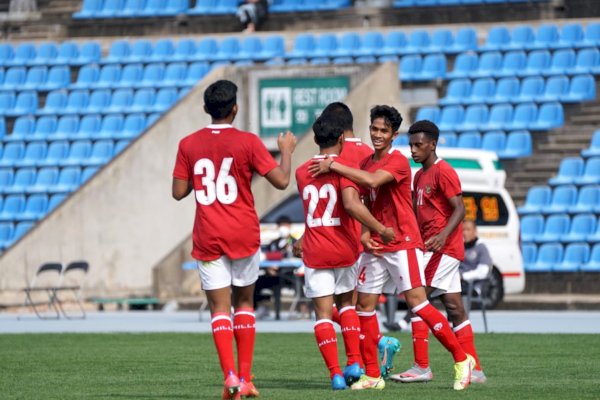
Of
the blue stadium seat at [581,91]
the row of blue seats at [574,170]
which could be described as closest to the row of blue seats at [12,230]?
the row of blue seats at [574,170]

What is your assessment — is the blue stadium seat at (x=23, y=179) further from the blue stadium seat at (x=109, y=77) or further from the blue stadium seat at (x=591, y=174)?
the blue stadium seat at (x=591, y=174)

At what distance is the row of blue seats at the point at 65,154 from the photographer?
31.0 metres

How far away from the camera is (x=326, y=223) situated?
10.9 meters


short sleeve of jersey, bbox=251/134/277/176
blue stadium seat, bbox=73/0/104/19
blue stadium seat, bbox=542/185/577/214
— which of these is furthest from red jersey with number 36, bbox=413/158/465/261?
blue stadium seat, bbox=73/0/104/19

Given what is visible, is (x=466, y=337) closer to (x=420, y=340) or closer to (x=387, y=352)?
(x=420, y=340)

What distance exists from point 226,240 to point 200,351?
18.3ft

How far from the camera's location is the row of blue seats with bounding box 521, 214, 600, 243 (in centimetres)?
2611

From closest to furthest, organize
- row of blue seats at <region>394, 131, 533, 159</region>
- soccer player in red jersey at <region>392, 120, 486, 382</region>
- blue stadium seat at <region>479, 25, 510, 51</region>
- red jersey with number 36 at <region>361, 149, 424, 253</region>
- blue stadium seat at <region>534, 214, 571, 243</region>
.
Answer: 1. red jersey with number 36 at <region>361, 149, 424, 253</region>
2. soccer player in red jersey at <region>392, 120, 486, 382</region>
3. blue stadium seat at <region>534, 214, 571, 243</region>
4. row of blue seats at <region>394, 131, 533, 159</region>
5. blue stadium seat at <region>479, 25, 510, 51</region>

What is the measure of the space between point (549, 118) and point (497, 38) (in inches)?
115

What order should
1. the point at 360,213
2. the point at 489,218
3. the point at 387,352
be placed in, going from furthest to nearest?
the point at 489,218, the point at 387,352, the point at 360,213

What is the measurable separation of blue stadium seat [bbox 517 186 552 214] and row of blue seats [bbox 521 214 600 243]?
152 mm

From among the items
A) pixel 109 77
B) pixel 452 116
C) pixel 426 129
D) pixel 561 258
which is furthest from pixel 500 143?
pixel 426 129

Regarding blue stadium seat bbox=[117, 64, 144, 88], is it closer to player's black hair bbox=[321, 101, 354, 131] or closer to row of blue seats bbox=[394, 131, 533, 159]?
row of blue seats bbox=[394, 131, 533, 159]

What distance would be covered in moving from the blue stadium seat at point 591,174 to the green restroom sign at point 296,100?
4773 millimetres
